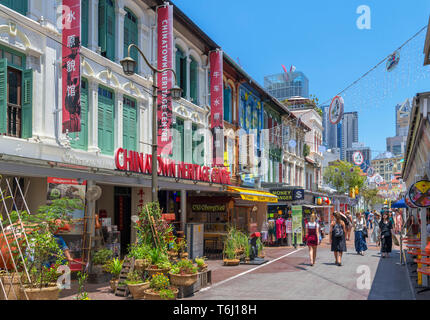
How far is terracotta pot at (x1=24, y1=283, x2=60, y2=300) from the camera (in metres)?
6.55

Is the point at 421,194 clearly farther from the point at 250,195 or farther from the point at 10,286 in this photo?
the point at 250,195

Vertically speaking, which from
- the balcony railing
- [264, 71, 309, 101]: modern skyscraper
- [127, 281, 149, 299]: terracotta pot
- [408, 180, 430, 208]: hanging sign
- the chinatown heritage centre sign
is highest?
[264, 71, 309, 101]: modern skyscraper

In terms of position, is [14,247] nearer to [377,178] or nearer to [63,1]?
[63,1]

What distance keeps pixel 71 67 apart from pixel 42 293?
292 inches

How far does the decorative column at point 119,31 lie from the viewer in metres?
15.0

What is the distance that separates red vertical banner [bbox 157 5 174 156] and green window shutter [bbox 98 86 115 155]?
196 centimetres

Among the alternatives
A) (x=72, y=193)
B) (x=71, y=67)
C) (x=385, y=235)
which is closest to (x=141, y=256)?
(x=72, y=193)

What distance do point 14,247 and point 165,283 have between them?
3.21m

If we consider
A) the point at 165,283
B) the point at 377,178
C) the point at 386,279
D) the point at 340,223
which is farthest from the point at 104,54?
the point at 377,178

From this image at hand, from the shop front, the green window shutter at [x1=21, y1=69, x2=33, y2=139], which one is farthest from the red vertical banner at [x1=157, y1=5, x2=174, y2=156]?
the green window shutter at [x1=21, y1=69, x2=33, y2=139]

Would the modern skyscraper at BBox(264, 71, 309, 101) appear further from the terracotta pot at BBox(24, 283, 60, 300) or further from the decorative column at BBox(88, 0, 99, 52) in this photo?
the terracotta pot at BBox(24, 283, 60, 300)

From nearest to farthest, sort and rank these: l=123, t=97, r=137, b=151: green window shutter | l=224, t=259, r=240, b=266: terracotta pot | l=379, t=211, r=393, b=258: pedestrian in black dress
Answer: l=224, t=259, r=240, b=266: terracotta pot → l=123, t=97, r=137, b=151: green window shutter → l=379, t=211, r=393, b=258: pedestrian in black dress

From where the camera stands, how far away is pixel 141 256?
380 inches

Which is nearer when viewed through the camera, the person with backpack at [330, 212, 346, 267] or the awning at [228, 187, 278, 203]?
the person with backpack at [330, 212, 346, 267]
